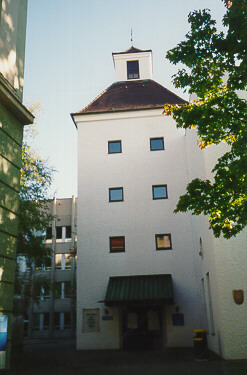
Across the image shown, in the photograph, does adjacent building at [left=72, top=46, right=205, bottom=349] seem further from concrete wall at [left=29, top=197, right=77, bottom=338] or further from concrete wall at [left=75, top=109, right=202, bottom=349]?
concrete wall at [left=29, top=197, right=77, bottom=338]

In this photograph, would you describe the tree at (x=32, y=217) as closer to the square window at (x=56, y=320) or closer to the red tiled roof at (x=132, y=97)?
the red tiled roof at (x=132, y=97)

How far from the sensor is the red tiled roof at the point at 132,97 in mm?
25453

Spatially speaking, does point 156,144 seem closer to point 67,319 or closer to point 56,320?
point 67,319

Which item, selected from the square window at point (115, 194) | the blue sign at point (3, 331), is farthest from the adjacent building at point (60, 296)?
the blue sign at point (3, 331)

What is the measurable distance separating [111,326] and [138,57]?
1936cm

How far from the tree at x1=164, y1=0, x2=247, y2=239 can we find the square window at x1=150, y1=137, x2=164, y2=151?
527 inches

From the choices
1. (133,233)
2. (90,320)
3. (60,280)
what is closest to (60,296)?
Answer: (60,280)

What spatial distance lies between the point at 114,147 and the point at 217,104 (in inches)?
574

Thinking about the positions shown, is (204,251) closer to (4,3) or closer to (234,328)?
(234,328)

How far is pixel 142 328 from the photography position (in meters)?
21.6

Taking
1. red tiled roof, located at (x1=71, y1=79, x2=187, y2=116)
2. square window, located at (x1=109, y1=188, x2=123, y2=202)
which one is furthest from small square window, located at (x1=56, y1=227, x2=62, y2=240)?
square window, located at (x1=109, y1=188, x2=123, y2=202)

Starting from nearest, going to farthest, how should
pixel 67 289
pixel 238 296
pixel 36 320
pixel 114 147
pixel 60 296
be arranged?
pixel 238 296 < pixel 114 147 < pixel 36 320 < pixel 60 296 < pixel 67 289

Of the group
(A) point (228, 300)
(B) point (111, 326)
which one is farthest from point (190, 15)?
(B) point (111, 326)

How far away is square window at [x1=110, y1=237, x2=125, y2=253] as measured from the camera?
22.5 meters
